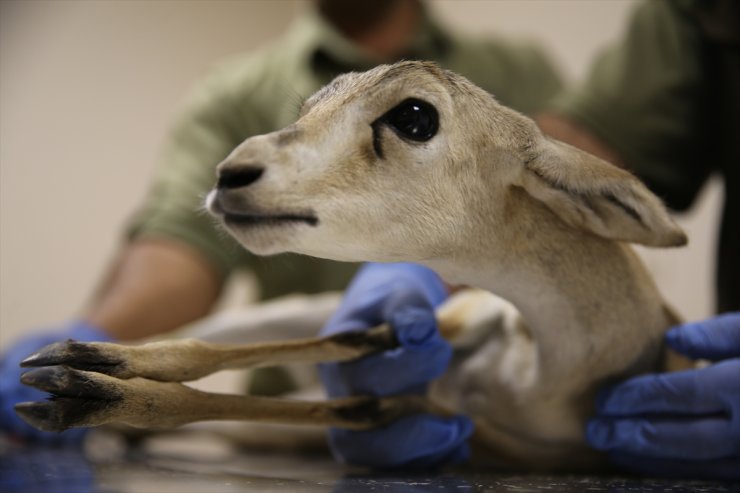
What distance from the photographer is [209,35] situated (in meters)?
2.12

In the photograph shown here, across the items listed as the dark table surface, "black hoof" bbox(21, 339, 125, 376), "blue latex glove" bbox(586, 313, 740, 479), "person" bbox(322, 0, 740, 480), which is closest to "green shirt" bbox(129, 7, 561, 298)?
"person" bbox(322, 0, 740, 480)

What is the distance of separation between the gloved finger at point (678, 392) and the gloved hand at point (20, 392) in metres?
0.79

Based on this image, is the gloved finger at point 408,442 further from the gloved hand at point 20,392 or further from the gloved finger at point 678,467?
the gloved hand at point 20,392

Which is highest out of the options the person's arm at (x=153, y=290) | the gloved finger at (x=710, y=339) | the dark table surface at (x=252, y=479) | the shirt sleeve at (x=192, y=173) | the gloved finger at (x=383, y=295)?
the shirt sleeve at (x=192, y=173)

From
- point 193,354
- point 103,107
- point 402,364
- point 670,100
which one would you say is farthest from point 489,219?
point 103,107

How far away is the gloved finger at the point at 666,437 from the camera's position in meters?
0.80

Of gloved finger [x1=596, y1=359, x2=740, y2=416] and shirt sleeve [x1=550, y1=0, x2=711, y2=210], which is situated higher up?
shirt sleeve [x1=550, y1=0, x2=711, y2=210]

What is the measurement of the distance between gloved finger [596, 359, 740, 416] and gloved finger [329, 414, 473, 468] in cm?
17

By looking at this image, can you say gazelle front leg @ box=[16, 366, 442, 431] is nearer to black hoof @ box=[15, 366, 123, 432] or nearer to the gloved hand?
black hoof @ box=[15, 366, 123, 432]

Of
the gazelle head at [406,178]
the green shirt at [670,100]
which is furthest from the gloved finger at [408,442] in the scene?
the green shirt at [670,100]

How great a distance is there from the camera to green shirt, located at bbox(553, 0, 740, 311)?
1440 millimetres

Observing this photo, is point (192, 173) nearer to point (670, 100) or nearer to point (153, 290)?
point (153, 290)

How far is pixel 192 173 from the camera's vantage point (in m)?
1.78

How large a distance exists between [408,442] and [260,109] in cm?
114
